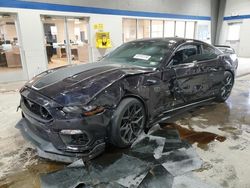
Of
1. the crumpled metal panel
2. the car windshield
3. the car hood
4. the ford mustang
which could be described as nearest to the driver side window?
the ford mustang

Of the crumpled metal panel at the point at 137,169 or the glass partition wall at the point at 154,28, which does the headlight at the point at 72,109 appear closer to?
the crumpled metal panel at the point at 137,169

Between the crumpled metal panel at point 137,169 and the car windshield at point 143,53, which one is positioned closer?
the crumpled metal panel at point 137,169

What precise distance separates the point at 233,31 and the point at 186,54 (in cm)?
1235

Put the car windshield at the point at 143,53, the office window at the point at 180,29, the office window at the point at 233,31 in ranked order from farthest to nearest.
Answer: the office window at the point at 233,31, the office window at the point at 180,29, the car windshield at the point at 143,53

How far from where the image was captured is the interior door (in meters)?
2.90

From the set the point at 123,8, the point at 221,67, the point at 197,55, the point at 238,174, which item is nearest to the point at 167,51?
the point at 197,55

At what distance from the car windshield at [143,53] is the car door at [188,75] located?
0.59 feet

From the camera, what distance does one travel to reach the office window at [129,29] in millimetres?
9398

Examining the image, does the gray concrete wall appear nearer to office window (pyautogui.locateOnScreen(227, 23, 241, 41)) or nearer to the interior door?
office window (pyautogui.locateOnScreen(227, 23, 241, 41))

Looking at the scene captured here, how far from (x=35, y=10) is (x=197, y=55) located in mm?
5608

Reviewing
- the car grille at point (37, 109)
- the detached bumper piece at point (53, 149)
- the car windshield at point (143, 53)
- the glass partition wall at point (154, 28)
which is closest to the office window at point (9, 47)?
the glass partition wall at point (154, 28)

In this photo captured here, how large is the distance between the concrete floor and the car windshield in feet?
3.35

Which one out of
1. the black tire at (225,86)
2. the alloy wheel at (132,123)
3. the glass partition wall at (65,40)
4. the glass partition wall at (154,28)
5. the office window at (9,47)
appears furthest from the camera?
the glass partition wall at (154,28)

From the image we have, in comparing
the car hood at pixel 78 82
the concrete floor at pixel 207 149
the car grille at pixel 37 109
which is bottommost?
the concrete floor at pixel 207 149
